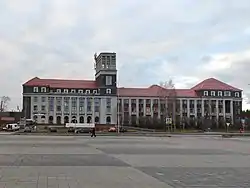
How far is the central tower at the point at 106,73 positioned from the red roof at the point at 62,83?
5.16 metres

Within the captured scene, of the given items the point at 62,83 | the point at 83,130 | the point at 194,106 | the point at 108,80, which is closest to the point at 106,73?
the point at 108,80

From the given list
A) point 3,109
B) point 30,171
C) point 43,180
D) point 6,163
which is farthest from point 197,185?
point 3,109

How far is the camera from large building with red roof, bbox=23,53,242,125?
555 feet

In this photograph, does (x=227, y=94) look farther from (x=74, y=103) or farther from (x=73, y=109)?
(x=73, y=109)

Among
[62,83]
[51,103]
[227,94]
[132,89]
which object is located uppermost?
[62,83]

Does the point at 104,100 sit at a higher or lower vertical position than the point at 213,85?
lower

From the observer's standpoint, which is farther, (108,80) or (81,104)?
(81,104)

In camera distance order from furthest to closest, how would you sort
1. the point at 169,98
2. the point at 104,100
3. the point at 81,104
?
1. the point at 104,100
2. the point at 81,104
3. the point at 169,98

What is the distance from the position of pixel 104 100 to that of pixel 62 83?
17929mm

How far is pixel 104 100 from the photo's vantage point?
175m

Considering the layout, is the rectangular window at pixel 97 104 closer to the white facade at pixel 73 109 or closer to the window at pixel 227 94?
the white facade at pixel 73 109

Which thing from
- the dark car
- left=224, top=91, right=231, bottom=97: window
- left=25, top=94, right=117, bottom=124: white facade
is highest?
left=224, top=91, right=231, bottom=97: window

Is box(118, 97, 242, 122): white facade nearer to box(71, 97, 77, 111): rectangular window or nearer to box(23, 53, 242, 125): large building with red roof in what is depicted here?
box(23, 53, 242, 125): large building with red roof

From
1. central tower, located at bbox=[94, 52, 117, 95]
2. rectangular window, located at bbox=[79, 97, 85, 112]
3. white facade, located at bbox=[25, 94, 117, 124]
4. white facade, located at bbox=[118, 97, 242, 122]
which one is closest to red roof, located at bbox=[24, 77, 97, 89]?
white facade, located at bbox=[25, 94, 117, 124]
